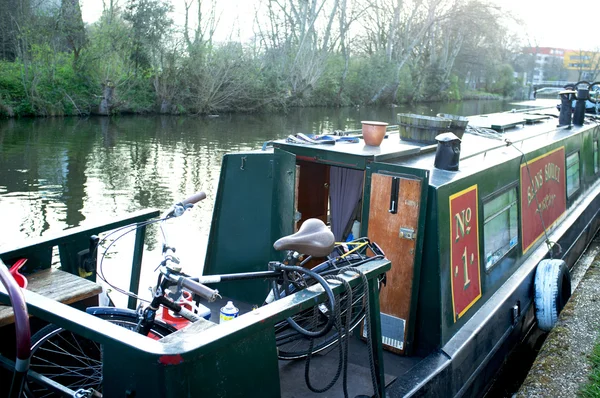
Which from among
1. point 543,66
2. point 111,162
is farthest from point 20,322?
point 543,66

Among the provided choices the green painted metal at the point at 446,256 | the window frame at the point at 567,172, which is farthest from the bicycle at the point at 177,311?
the window frame at the point at 567,172

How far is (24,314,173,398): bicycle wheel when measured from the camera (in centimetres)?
258

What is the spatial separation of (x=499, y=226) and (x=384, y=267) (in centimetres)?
209

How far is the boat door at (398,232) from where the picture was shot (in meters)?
3.62

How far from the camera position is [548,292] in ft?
16.4

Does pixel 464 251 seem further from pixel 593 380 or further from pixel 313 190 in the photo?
pixel 313 190

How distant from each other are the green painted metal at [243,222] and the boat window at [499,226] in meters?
1.64

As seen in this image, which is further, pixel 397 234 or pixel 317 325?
pixel 397 234

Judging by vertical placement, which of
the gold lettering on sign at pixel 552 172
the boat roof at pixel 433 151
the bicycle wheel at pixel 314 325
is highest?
the boat roof at pixel 433 151

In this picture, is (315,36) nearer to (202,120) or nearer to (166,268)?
(202,120)

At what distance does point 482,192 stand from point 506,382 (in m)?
1.90

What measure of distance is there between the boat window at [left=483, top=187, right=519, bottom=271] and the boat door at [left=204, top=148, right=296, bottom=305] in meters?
1.50

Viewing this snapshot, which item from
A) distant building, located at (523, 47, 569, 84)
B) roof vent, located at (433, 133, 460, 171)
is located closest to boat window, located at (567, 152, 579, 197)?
roof vent, located at (433, 133, 460, 171)

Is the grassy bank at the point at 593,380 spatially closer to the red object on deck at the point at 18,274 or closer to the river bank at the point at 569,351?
the river bank at the point at 569,351
